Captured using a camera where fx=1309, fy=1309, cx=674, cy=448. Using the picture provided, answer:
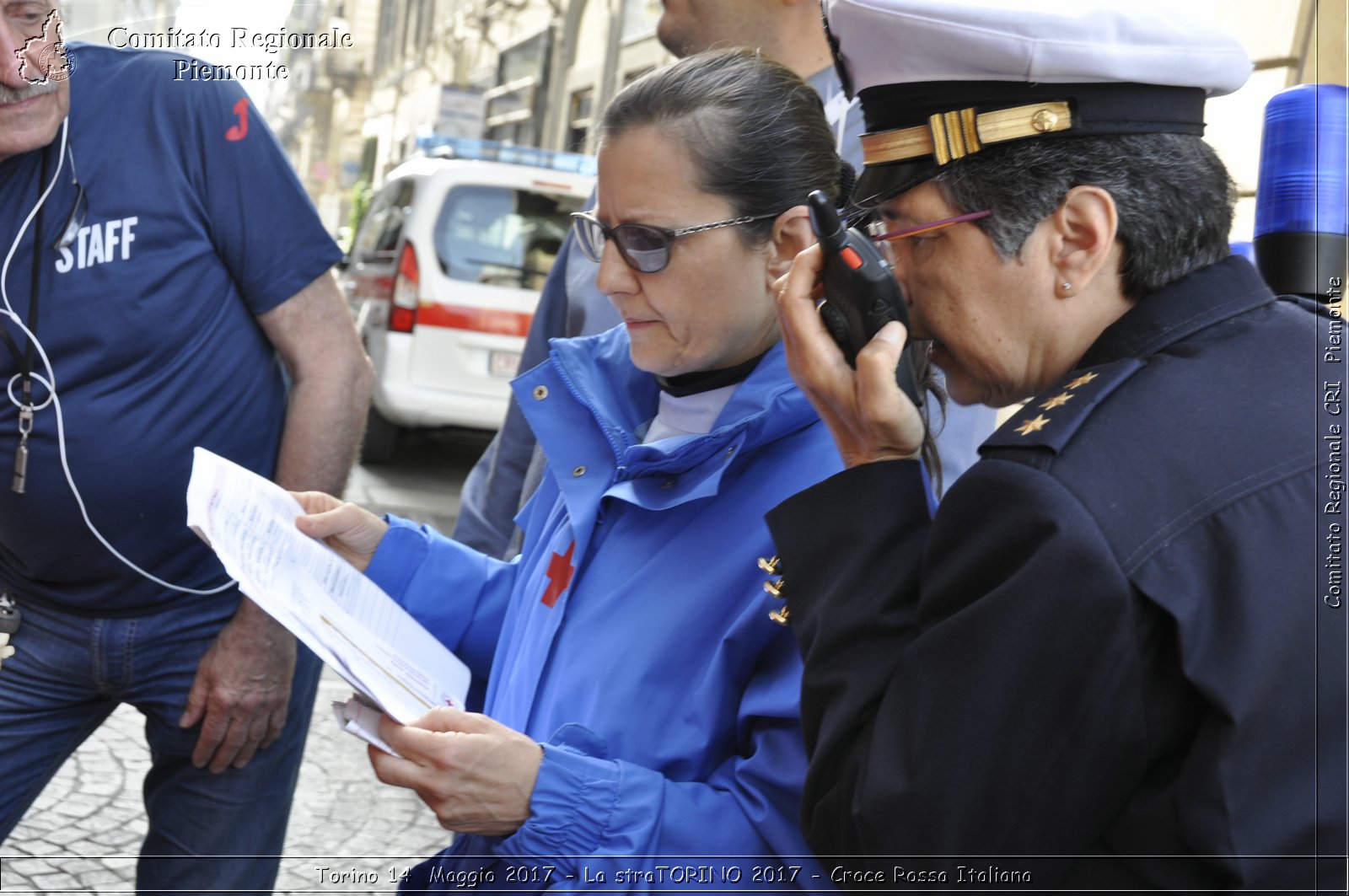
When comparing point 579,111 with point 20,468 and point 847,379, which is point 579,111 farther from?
point 847,379

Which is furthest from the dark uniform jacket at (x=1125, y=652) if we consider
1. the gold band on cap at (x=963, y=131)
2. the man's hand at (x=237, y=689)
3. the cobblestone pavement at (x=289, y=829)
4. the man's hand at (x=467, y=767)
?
the cobblestone pavement at (x=289, y=829)

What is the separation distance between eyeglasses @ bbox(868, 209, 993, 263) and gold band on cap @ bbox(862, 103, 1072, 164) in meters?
0.06

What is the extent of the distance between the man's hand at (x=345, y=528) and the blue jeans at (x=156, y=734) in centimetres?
42

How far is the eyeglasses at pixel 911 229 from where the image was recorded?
50.1 inches

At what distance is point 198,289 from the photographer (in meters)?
2.20

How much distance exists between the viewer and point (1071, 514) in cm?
105

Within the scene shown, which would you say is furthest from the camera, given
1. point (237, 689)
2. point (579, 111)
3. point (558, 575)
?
point (579, 111)

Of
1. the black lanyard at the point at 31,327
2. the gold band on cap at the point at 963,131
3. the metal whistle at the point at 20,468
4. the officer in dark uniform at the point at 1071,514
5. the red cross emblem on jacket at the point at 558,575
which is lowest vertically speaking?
the metal whistle at the point at 20,468

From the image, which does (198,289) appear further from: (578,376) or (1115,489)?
(1115,489)

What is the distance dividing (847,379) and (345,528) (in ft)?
3.13

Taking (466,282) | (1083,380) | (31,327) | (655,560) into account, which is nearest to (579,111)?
(466,282)

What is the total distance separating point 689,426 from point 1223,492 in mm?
850

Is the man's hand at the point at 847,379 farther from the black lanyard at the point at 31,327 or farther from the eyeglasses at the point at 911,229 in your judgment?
the black lanyard at the point at 31,327

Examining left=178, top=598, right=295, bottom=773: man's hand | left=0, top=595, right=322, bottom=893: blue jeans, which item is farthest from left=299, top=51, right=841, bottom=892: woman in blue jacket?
left=0, top=595, right=322, bottom=893: blue jeans
